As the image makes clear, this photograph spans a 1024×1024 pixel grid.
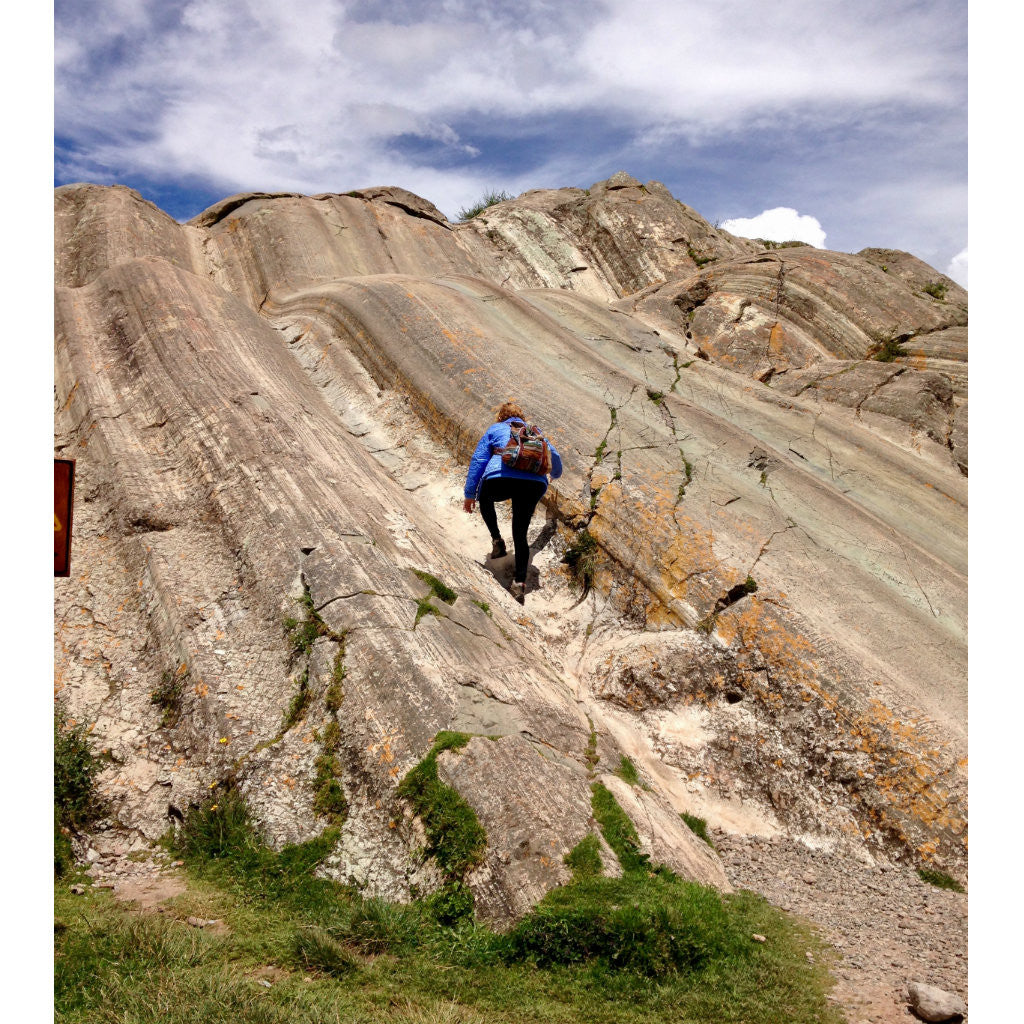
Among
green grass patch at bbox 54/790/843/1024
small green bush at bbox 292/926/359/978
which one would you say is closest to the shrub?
green grass patch at bbox 54/790/843/1024

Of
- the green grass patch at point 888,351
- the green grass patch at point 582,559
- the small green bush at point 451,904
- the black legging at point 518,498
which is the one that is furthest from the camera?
the green grass patch at point 888,351

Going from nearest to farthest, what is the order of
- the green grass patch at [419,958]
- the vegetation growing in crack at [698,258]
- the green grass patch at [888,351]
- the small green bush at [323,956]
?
the green grass patch at [419,958] → the small green bush at [323,956] → the green grass patch at [888,351] → the vegetation growing in crack at [698,258]

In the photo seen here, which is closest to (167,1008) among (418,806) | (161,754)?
(418,806)

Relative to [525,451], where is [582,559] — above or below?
below

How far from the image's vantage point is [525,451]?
26.0ft

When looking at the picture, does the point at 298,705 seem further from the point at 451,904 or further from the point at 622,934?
the point at 622,934

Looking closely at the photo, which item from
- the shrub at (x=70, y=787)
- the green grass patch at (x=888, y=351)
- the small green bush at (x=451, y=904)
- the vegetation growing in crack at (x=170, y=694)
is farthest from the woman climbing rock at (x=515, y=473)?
the green grass patch at (x=888, y=351)

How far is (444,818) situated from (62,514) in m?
3.00

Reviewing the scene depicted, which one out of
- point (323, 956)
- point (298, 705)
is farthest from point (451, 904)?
point (298, 705)

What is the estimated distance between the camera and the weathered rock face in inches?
221

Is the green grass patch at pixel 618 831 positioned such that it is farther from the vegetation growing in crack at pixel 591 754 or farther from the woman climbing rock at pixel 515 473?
the woman climbing rock at pixel 515 473

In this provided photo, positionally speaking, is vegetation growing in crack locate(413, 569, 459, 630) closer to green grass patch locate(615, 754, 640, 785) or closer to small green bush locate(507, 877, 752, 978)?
green grass patch locate(615, 754, 640, 785)

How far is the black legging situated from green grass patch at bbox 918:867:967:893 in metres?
4.38

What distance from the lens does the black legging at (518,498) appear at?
26.6ft
